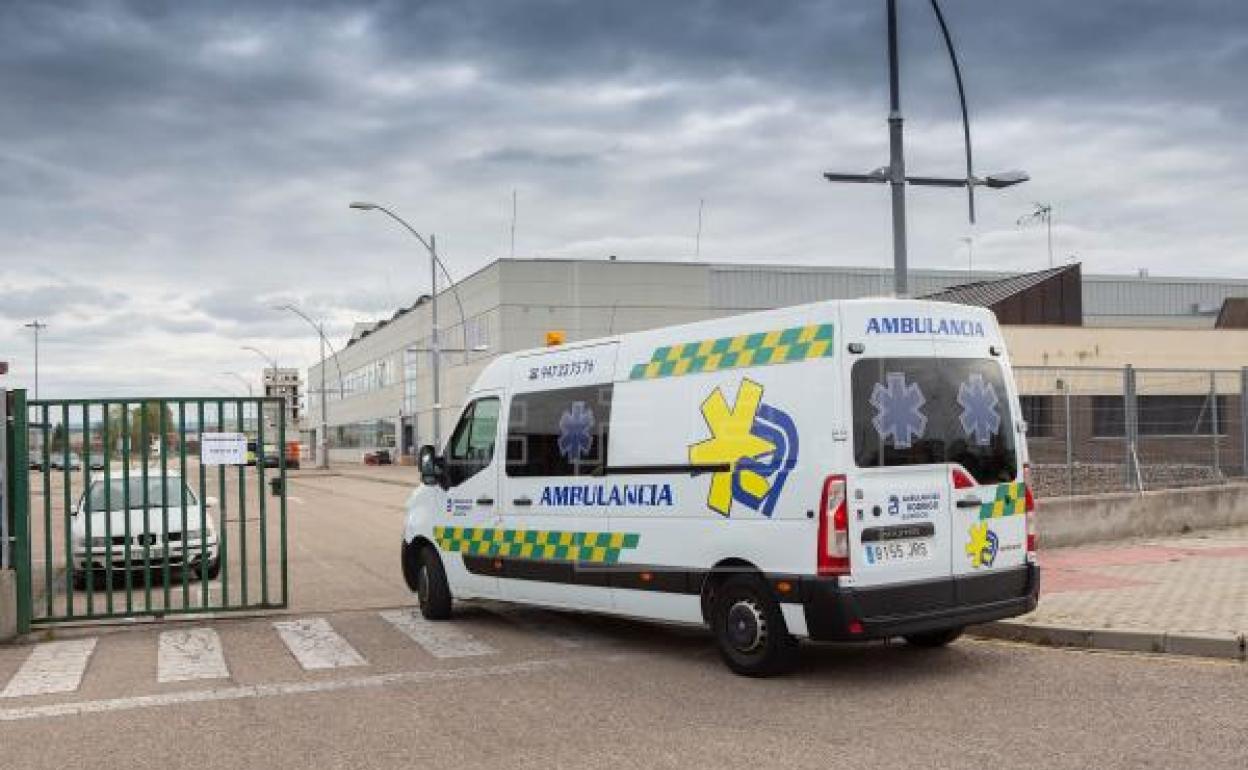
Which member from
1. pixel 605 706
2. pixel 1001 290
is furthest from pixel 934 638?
pixel 1001 290

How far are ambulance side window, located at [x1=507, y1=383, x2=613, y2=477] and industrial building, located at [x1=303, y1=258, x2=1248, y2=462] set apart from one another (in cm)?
2849

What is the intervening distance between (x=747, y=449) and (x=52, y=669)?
17.5 ft

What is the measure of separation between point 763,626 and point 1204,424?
10.5 meters

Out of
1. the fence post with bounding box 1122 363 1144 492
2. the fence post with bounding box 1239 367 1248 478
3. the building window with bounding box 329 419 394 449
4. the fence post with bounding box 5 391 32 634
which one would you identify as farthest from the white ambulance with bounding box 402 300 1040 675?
the building window with bounding box 329 419 394 449

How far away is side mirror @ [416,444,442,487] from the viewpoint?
35.8ft

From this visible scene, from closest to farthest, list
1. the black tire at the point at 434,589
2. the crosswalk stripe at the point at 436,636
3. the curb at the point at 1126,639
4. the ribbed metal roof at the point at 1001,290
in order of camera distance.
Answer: the curb at the point at 1126,639 < the crosswalk stripe at the point at 436,636 < the black tire at the point at 434,589 < the ribbed metal roof at the point at 1001,290

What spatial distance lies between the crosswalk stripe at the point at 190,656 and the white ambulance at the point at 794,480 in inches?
100

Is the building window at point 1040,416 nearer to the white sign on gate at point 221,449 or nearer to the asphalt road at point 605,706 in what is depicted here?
the asphalt road at point 605,706

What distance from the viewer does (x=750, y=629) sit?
305 inches

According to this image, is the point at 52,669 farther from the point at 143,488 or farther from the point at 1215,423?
the point at 1215,423

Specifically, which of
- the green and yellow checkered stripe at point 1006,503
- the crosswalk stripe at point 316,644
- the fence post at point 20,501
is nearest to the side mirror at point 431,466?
the crosswalk stripe at point 316,644

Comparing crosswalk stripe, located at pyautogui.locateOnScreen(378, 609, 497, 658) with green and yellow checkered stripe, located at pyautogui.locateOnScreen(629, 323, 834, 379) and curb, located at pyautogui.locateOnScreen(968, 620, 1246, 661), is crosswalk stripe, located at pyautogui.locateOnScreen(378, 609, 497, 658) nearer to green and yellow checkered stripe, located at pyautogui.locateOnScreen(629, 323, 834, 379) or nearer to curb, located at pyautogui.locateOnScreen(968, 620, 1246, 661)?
green and yellow checkered stripe, located at pyautogui.locateOnScreen(629, 323, 834, 379)

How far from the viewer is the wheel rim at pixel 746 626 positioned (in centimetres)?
769

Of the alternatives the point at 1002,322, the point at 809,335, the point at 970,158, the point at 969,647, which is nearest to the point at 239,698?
the point at 809,335
